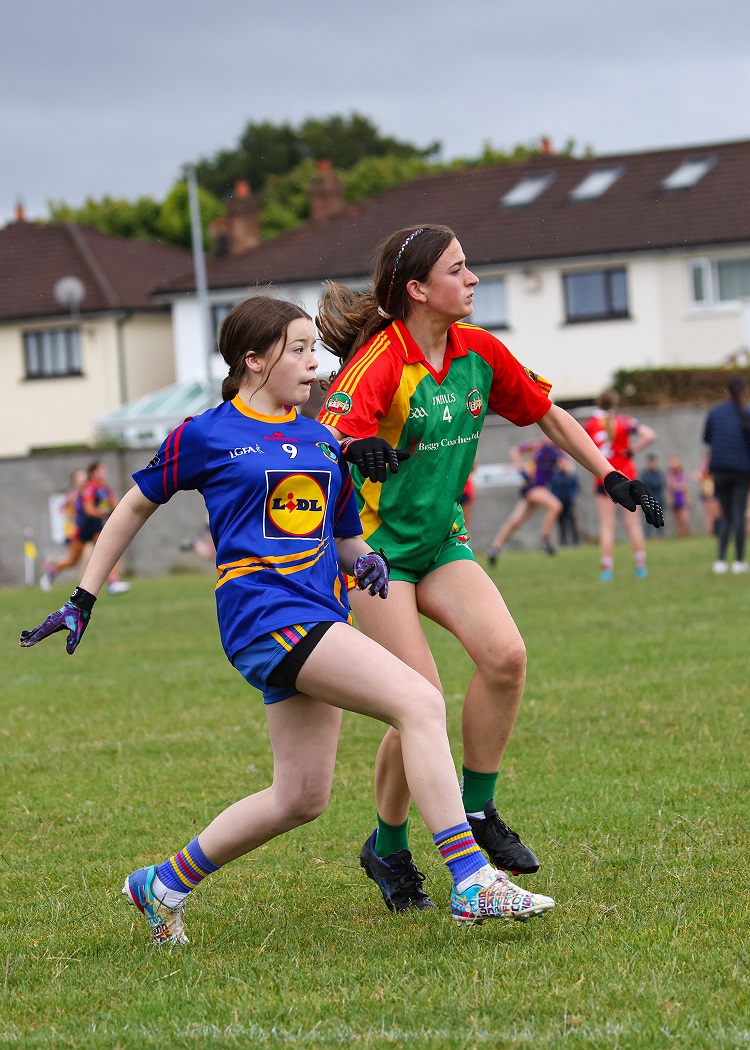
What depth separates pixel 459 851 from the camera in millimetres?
4352

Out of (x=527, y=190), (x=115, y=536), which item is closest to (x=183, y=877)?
(x=115, y=536)

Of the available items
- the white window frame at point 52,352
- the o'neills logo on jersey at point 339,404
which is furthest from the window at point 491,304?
the o'neills logo on jersey at point 339,404

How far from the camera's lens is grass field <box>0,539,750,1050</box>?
382 cm

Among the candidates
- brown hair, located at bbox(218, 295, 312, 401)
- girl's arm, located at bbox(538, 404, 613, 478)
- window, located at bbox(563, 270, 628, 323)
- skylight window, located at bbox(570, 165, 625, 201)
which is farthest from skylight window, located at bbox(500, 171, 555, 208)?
brown hair, located at bbox(218, 295, 312, 401)

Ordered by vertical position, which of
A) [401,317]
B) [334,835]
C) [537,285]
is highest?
[537,285]

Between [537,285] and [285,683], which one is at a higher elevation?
[537,285]

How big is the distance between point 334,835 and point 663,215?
3805cm

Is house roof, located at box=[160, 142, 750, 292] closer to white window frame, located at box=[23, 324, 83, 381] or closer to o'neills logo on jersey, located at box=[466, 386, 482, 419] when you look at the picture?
white window frame, located at box=[23, 324, 83, 381]

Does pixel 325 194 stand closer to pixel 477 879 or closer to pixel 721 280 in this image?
pixel 721 280

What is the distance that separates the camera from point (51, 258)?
170 feet

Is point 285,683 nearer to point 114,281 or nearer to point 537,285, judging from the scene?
point 537,285

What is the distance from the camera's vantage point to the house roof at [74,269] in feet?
158

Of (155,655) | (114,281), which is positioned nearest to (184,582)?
(155,655)

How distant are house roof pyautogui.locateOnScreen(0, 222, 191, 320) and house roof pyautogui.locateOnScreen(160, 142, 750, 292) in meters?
3.02
